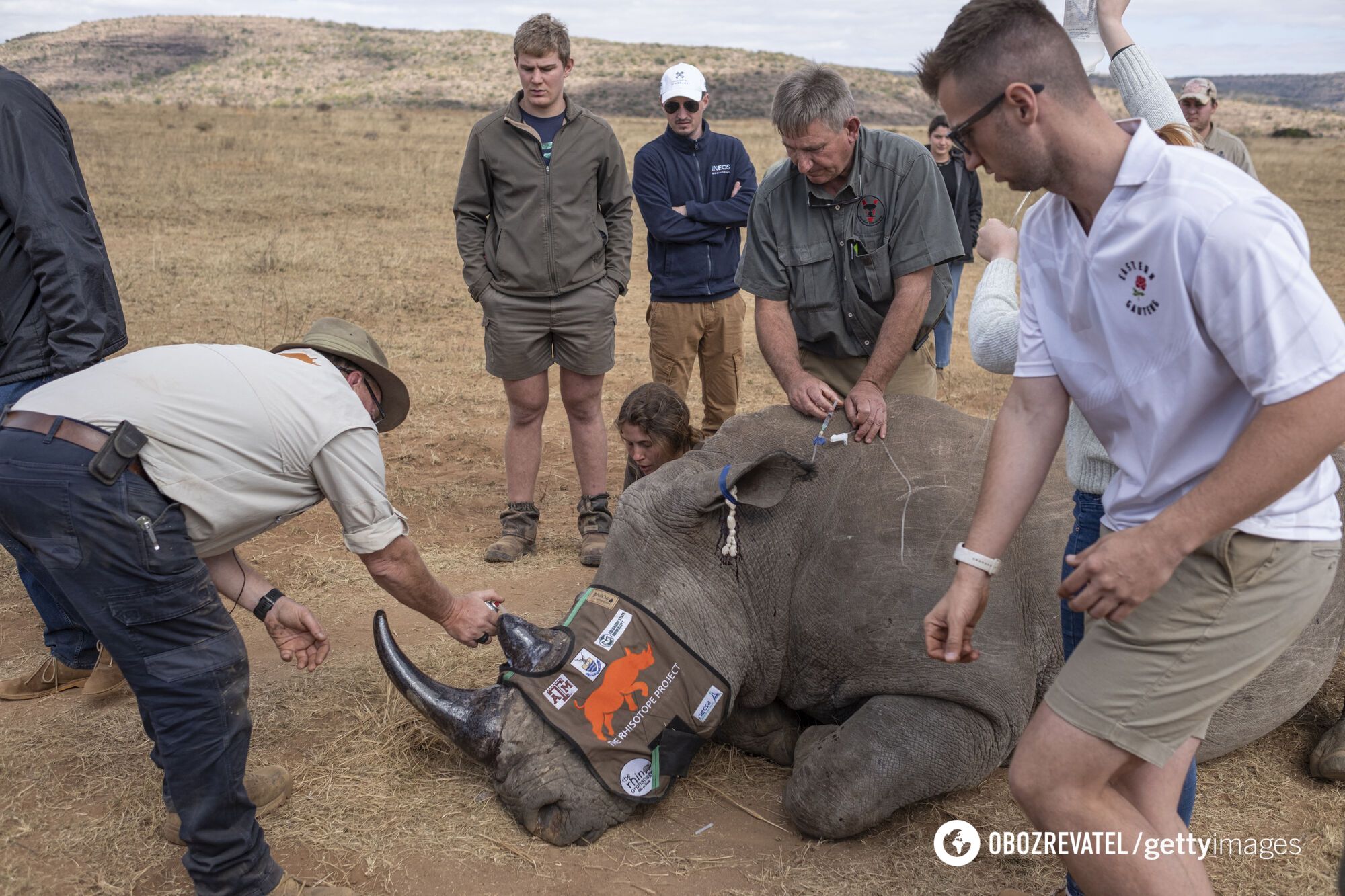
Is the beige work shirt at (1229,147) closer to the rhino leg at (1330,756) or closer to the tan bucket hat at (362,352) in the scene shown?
the rhino leg at (1330,756)

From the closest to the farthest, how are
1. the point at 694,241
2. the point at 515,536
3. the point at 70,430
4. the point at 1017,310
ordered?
the point at 70,430 < the point at 1017,310 < the point at 515,536 < the point at 694,241

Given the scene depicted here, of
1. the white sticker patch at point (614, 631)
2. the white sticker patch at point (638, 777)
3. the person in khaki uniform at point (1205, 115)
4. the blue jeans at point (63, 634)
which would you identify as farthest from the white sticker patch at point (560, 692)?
the person in khaki uniform at point (1205, 115)

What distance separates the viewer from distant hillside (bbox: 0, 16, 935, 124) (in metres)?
71.2

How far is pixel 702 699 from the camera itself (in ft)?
13.2

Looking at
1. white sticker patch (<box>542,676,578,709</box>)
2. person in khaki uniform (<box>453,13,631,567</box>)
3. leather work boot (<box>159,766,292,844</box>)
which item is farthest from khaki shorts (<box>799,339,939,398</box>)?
leather work boot (<box>159,766,292,844</box>)

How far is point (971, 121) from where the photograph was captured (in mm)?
2566

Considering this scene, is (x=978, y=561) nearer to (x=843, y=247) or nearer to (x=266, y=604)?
(x=843, y=247)

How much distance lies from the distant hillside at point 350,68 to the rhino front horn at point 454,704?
184 feet

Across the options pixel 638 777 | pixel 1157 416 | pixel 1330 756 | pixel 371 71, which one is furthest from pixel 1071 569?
pixel 371 71

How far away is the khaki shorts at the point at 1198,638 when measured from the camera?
243 centimetres

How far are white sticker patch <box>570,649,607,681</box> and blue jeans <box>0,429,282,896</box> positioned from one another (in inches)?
43.1

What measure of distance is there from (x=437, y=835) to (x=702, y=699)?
1.06m

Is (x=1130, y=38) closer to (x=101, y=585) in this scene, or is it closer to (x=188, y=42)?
(x=101, y=585)

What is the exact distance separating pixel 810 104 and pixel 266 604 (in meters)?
2.89
